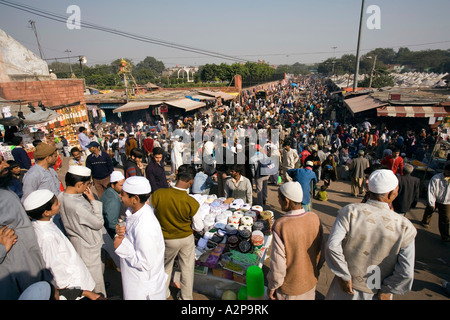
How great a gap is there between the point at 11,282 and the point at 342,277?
8.72 ft

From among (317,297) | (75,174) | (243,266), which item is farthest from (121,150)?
(317,297)

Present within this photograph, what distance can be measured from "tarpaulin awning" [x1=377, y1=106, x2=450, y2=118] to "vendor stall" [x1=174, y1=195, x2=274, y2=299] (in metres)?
10.4

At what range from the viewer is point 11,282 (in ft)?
6.00

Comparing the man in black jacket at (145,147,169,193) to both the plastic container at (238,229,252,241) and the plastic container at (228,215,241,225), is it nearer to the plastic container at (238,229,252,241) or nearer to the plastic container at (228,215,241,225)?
the plastic container at (228,215,241,225)

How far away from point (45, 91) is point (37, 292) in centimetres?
1400

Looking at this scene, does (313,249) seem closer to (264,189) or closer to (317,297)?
(317,297)

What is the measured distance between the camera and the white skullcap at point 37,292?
1.35 m

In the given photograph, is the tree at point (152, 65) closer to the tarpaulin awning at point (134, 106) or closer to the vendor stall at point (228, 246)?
the tarpaulin awning at point (134, 106)

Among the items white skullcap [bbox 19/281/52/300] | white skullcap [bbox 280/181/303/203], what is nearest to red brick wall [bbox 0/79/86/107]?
white skullcap [bbox 19/281/52/300]

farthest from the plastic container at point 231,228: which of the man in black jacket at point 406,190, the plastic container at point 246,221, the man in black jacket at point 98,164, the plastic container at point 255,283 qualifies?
the man in black jacket at point 406,190

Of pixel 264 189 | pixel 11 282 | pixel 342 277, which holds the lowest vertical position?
pixel 264 189

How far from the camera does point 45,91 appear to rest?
12.1 metres

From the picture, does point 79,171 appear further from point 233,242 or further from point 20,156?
point 20,156

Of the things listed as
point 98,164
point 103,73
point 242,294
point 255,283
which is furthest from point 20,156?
point 103,73
